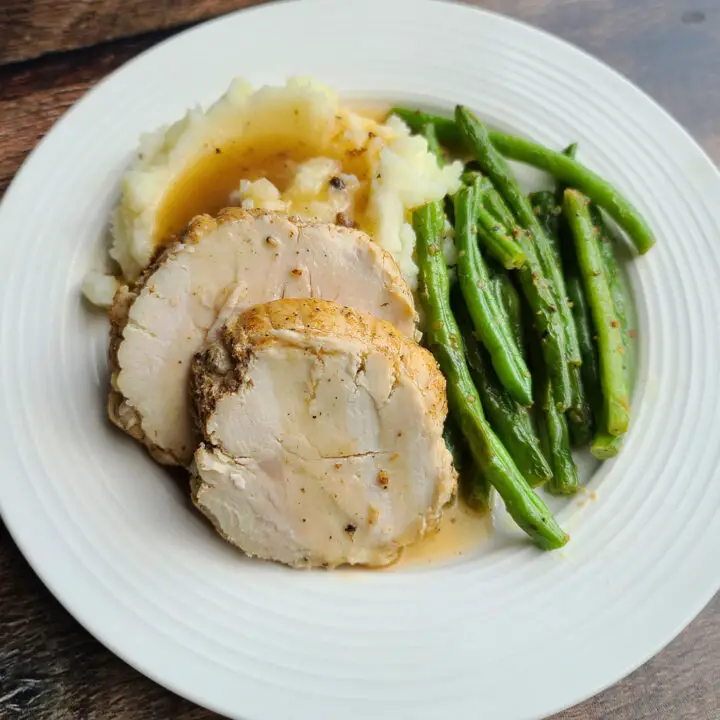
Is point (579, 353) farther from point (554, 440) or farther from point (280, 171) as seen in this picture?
point (280, 171)

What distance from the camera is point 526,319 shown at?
3.61 metres

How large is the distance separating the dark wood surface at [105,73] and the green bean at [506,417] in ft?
2.93

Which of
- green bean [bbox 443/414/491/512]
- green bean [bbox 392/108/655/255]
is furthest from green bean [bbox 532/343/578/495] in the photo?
green bean [bbox 392/108/655/255]

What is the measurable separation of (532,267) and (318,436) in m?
1.33

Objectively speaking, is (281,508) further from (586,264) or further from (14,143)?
(14,143)

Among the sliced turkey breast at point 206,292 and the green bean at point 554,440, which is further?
the green bean at point 554,440

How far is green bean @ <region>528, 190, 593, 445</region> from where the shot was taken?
11.4 ft

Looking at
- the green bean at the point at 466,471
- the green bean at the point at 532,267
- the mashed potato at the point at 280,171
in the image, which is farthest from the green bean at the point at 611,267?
the green bean at the point at 466,471

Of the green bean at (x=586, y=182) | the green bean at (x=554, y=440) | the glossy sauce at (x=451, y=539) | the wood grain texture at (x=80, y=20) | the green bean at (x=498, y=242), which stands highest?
the wood grain texture at (x=80, y=20)

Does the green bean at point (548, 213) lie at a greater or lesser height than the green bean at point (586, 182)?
lesser

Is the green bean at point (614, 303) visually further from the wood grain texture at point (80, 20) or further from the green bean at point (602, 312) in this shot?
the wood grain texture at point (80, 20)

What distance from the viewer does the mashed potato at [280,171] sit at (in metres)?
3.47

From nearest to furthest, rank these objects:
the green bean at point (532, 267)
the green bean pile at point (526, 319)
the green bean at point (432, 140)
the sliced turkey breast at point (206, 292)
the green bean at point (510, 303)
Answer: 1. the sliced turkey breast at point (206, 292)
2. the green bean pile at point (526, 319)
3. the green bean at point (532, 267)
4. the green bean at point (510, 303)
5. the green bean at point (432, 140)

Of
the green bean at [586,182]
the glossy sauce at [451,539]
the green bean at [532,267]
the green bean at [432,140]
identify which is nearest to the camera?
the glossy sauce at [451,539]
